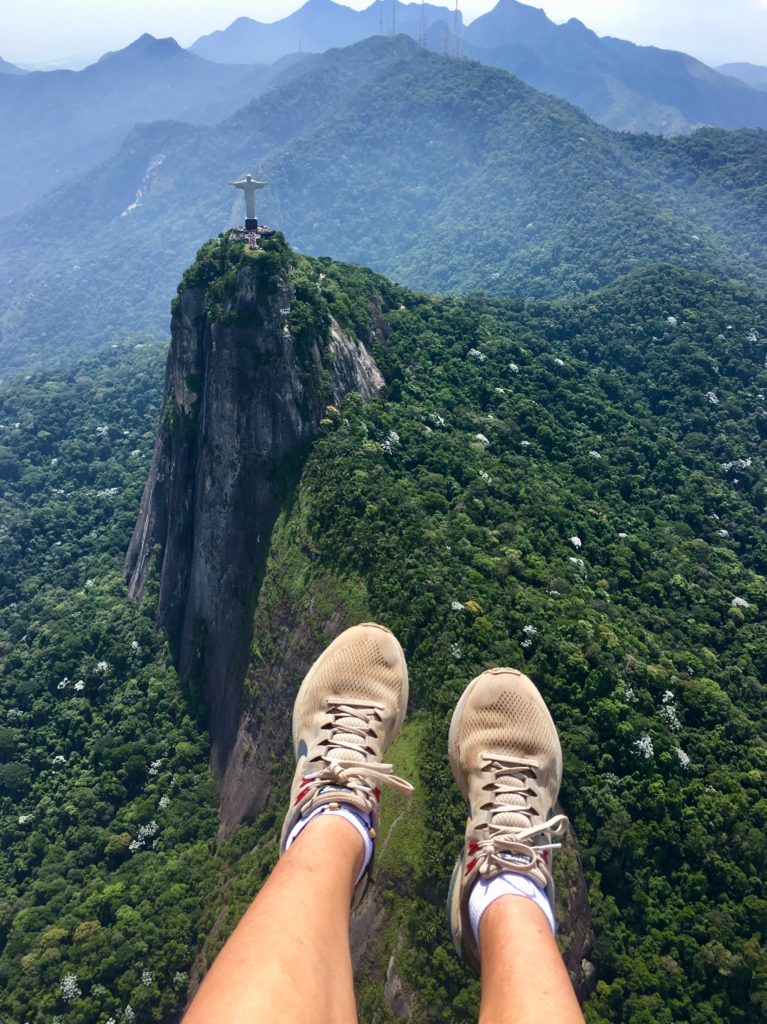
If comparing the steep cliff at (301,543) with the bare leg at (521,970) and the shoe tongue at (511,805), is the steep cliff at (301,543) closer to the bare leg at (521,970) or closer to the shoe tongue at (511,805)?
the shoe tongue at (511,805)

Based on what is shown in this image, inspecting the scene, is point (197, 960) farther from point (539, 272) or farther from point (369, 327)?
point (539, 272)

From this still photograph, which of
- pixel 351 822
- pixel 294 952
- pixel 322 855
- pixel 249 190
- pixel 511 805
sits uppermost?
pixel 249 190

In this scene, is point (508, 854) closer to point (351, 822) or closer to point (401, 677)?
point (351, 822)

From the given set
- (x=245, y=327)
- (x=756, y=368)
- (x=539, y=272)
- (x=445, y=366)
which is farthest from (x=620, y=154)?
(x=245, y=327)

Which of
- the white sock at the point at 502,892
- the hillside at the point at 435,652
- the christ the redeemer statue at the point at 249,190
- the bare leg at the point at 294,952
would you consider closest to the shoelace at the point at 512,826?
the white sock at the point at 502,892

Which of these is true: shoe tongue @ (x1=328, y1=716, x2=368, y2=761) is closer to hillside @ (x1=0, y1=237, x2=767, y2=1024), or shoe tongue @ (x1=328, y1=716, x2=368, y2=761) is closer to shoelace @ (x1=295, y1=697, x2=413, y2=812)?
shoelace @ (x1=295, y1=697, x2=413, y2=812)

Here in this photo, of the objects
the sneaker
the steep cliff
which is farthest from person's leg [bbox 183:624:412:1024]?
the steep cliff

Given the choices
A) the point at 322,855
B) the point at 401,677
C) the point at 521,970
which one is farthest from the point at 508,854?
the point at 401,677
